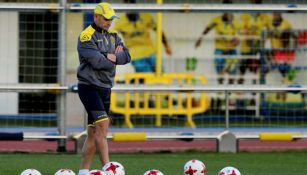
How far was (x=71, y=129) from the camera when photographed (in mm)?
14664

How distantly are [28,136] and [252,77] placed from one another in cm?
818

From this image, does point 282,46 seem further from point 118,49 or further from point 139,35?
point 118,49

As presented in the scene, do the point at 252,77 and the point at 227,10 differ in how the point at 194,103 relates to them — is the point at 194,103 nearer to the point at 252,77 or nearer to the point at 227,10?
the point at 252,77

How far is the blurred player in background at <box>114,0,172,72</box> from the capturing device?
2187 cm

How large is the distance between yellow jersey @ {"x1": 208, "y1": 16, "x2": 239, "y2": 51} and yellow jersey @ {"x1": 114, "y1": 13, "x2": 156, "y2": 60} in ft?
4.79

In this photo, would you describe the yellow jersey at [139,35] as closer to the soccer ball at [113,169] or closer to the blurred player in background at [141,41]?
the blurred player in background at [141,41]

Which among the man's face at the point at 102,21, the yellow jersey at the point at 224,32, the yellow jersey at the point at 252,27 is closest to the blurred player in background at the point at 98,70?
the man's face at the point at 102,21

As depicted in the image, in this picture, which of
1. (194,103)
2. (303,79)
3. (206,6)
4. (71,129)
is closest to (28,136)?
(71,129)

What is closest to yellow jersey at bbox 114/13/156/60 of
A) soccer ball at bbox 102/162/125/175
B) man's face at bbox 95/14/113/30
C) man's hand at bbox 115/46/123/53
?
man's hand at bbox 115/46/123/53

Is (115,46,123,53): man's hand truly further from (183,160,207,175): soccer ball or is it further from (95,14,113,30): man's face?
(183,160,207,175): soccer ball

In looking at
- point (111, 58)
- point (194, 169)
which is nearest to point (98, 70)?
point (111, 58)

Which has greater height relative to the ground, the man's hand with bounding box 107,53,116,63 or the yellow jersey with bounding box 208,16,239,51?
the yellow jersey with bounding box 208,16,239,51

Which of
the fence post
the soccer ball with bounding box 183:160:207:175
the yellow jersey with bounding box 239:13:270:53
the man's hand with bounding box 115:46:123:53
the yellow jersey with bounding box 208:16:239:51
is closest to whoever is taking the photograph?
the soccer ball with bounding box 183:160:207:175

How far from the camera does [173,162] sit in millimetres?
12953
